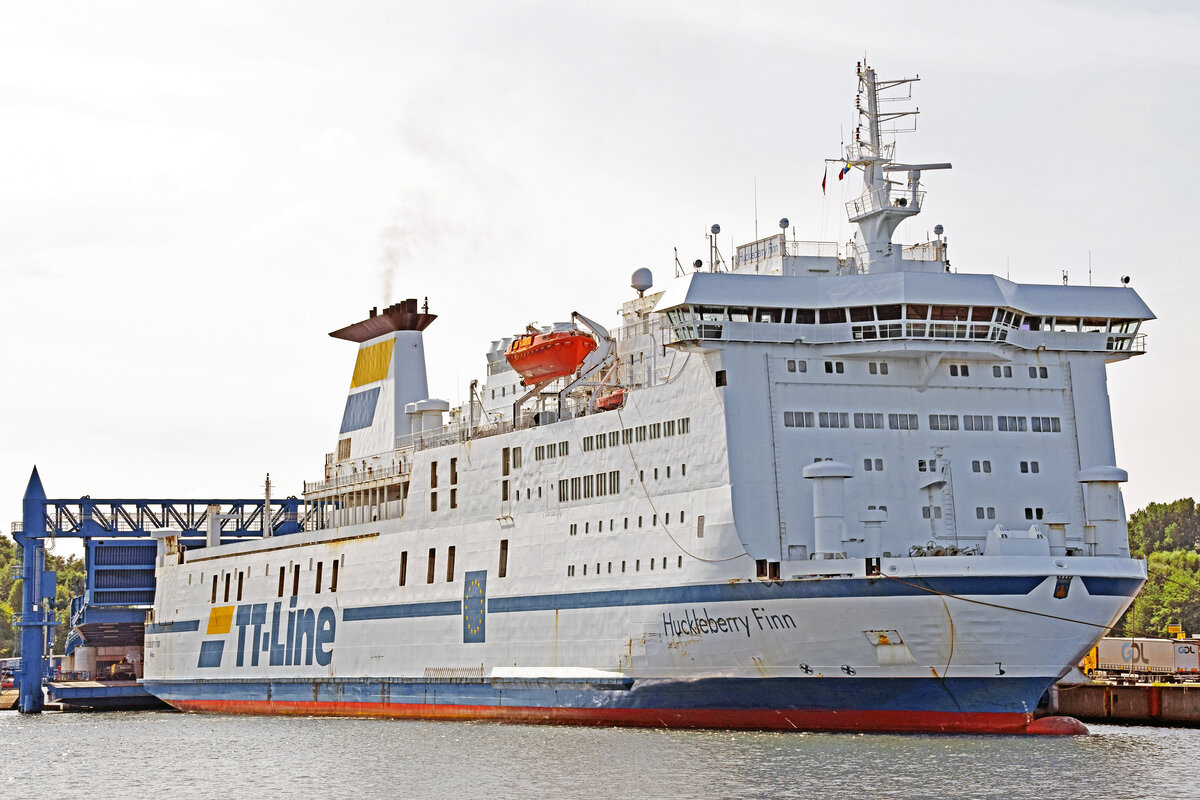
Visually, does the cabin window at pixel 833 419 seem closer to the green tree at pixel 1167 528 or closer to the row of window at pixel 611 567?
the row of window at pixel 611 567

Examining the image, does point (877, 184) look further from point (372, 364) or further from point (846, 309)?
point (372, 364)

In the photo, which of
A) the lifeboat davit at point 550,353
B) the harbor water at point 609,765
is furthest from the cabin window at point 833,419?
the lifeboat davit at point 550,353

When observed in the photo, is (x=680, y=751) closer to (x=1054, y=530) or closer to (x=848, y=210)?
(x=1054, y=530)

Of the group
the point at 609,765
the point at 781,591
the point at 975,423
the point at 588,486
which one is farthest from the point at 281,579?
the point at 975,423

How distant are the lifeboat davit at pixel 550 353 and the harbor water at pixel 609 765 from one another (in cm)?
903

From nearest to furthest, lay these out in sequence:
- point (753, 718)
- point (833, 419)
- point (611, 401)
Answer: point (753, 718) < point (833, 419) < point (611, 401)

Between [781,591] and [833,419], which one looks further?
[833,419]

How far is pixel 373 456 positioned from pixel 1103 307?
23512mm

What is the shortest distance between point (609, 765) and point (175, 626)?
31033mm

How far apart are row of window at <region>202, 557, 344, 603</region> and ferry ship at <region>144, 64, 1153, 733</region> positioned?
5.79 meters

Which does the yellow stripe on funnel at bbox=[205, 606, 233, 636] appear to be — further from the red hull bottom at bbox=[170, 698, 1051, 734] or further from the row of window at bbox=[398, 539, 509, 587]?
the red hull bottom at bbox=[170, 698, 1051, 734]

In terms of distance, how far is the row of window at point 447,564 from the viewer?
1597 inches

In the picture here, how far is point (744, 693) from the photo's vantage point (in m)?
33.2

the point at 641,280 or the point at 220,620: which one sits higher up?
the point at 641,280
